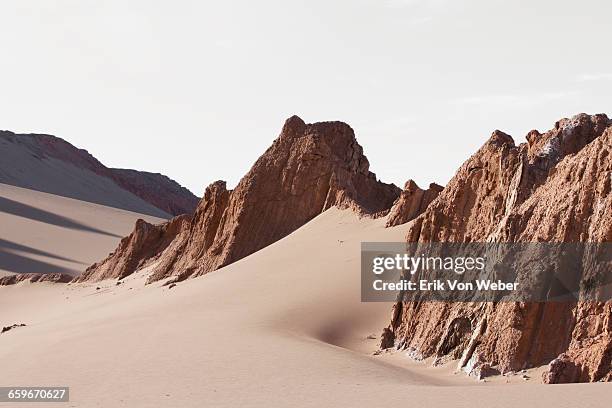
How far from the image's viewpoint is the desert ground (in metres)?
12.5

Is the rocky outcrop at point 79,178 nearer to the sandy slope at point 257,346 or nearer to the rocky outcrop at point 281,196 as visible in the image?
the rocky outcrop at point 281,196

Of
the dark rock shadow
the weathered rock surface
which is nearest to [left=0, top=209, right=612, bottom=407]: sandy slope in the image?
the weathered rock surface

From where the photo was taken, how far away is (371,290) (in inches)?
810

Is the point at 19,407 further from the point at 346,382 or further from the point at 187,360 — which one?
the point at 346,382

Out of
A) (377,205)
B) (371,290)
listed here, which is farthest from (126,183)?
(371,290)

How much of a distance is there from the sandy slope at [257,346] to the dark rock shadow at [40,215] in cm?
3985

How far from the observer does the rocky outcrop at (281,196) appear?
29656mm

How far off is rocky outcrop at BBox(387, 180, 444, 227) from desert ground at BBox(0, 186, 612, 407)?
47 cm

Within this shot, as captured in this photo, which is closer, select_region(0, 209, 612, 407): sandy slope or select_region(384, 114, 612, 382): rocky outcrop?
select_region(0, 209, 612, 407): sandy slope

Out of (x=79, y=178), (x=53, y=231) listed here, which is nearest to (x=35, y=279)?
(x=53, y=231)

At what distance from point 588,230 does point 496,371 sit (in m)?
2.57

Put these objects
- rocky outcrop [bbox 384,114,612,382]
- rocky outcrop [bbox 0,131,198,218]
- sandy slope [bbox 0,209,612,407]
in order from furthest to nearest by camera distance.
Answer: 1. rocky outcrop [bbox 0,131,198,218]
2. rocky outcrop [bbox 384,114,612,382]
3. sandy slope [bbox 0,209,612,407]

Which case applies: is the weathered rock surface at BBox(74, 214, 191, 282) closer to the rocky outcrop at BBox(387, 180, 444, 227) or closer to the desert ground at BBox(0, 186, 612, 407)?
the desert ground at BBox(0, 186, 612, 407)

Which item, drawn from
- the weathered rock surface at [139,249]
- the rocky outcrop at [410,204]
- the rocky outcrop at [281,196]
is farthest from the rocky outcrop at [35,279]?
the rocky outcrop at [410,204]
